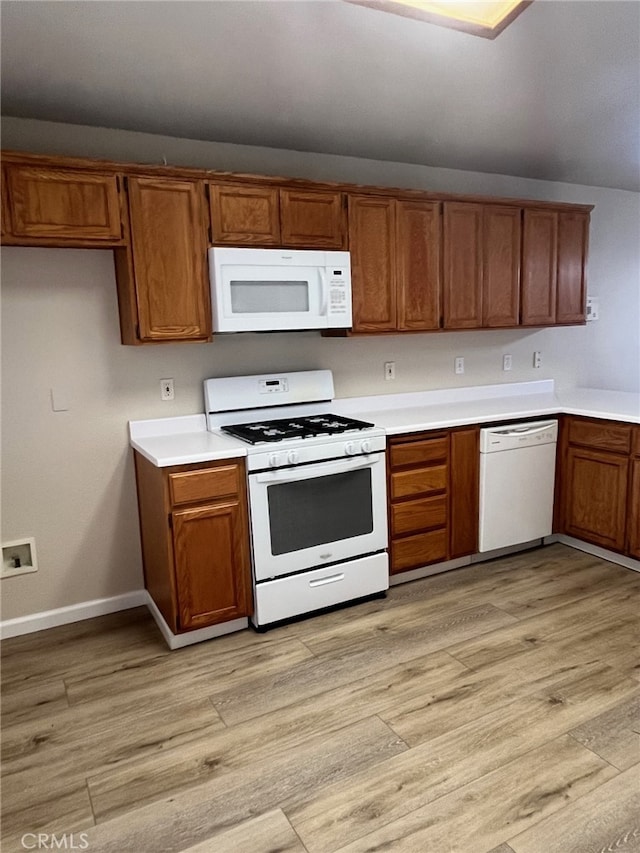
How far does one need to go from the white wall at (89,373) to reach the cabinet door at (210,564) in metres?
0.64

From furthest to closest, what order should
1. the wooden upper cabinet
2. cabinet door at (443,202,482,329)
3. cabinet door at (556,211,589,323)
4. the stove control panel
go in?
cabinet door at (556,211,589,323) → cabinet door at (443,202,482,329) → the stove control panel → the wooden upper cabinet

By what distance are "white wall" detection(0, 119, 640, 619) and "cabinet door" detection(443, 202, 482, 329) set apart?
0.43 metres

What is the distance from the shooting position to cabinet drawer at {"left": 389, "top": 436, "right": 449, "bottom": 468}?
307cm

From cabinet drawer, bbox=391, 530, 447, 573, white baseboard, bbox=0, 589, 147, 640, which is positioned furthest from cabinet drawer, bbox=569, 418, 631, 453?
white baseboard, bbox=0, 589, 147, 640

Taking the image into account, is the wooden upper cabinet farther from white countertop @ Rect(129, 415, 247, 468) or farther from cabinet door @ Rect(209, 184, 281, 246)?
white countertop @ Rect(129, 415, 247, 468)

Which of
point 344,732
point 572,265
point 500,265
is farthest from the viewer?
point 572,265

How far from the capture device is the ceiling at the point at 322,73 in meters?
1.88

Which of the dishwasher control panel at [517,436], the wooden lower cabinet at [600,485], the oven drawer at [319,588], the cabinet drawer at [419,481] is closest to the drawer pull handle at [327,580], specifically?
the oven drawer at [319,588]

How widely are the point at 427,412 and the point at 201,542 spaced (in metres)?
1.58

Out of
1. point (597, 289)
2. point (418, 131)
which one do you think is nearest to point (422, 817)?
point (418, 131)

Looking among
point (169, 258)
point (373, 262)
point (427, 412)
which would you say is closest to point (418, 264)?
point (373, 262)

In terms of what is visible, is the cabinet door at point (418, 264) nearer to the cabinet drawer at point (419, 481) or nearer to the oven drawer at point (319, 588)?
the cabinet drawer at point (419, 481)

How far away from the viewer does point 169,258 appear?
266 cm

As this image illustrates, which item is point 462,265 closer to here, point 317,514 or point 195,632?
→ point 317,514
